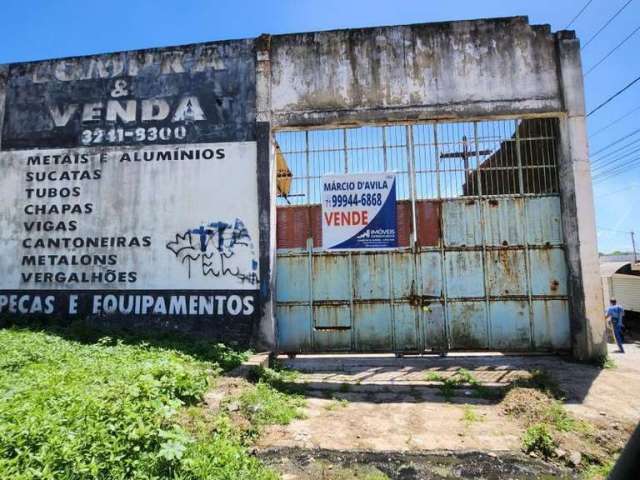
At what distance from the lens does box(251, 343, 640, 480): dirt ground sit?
4480 millimetres

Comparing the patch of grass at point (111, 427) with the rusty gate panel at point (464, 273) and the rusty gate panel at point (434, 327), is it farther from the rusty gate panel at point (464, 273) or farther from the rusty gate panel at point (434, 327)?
the rusty gate panel at point (464, 273)

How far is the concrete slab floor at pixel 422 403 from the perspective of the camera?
15.4 ft

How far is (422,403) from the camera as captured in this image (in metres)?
5.95

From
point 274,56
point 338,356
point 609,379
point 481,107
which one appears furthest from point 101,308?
point 609,379

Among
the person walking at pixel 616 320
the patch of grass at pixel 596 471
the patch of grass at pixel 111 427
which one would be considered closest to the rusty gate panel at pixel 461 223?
the person walking at pixel 616 320

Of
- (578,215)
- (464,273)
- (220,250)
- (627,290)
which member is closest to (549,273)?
(578,215)

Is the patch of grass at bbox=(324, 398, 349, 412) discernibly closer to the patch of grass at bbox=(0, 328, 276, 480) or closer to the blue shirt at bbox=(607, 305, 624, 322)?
the patch of grass at bbox=(0, 328, 276, 480)

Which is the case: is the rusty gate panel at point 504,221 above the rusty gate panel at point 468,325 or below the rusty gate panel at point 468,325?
above

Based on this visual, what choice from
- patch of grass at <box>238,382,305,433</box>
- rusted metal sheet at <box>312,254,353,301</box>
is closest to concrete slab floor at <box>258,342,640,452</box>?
patch of grass at <box>238,382,305,433</box>

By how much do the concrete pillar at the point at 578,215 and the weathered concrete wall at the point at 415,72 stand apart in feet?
0.81

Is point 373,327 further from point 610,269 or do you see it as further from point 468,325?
point 610,269


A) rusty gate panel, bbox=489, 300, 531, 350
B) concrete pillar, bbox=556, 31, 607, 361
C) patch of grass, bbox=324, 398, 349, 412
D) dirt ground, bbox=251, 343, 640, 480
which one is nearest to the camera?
dirt ground, bbox=251, 343, 640, 480

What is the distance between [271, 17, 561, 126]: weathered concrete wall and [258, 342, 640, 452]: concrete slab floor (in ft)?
14.8

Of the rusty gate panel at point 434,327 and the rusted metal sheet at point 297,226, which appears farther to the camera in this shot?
the rusted metal sheet at point 297,226
